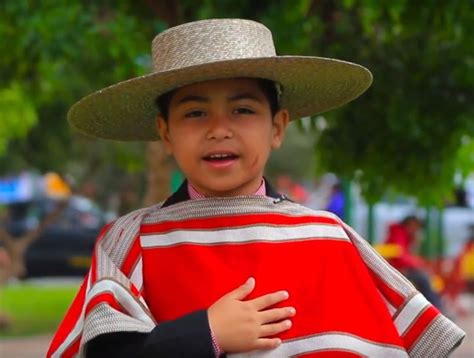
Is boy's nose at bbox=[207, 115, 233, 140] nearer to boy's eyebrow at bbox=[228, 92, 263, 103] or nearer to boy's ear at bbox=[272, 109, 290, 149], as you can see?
boy's eyebrow at bbox=[228, 92, 263, 103]

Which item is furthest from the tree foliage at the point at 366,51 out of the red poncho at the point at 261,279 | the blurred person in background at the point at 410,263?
the red poncho at the point at 261,279

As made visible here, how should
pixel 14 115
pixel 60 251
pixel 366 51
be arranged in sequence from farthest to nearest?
pixel 60 251 < pixel 14 115 < pixel 366 51

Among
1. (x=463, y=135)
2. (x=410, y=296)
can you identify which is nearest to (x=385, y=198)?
(x=463, y=135)

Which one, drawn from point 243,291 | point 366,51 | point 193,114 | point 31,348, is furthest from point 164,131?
point 31,348

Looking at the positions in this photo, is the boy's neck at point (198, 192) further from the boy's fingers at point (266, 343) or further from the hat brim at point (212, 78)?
the boy's fingers at point (266, 343)

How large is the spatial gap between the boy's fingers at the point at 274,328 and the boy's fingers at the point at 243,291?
0.08 meters

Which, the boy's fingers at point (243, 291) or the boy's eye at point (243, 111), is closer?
the boy's fingers at point (243, 291)

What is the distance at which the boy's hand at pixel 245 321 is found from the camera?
268cm

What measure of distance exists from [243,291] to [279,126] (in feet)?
1.69

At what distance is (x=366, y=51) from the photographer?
705 centimetres

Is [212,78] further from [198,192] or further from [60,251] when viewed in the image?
[60,251]

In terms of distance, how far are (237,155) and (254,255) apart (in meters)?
0.24

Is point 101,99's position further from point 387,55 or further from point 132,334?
point 387,55

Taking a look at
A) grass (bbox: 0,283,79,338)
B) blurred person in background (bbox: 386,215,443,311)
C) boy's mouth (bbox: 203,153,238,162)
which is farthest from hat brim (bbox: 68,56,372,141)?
grass (bbox: 0,283,79,338)
